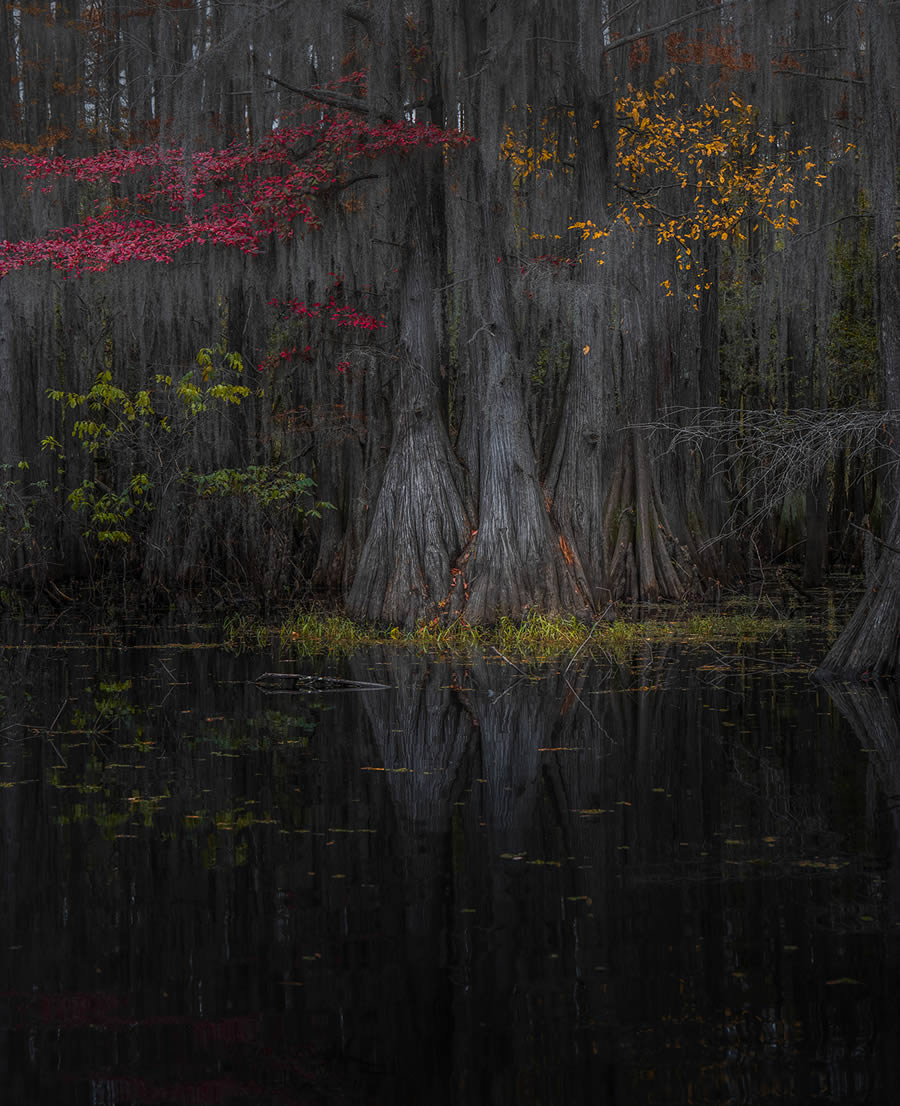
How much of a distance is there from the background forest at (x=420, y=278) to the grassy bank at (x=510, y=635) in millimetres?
296

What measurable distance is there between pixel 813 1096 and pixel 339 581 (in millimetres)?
13336

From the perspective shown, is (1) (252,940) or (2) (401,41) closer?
(1) (252,940)

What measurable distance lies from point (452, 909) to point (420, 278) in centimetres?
957

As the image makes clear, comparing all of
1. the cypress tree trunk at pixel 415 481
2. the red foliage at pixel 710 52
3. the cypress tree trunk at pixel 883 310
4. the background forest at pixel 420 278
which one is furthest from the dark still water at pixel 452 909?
the red foliage at pixel 710 52

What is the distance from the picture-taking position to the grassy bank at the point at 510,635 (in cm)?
1080

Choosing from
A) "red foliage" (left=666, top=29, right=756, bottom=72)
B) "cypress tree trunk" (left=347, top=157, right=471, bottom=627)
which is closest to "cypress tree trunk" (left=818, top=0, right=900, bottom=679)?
"red foliage" (left=666, top=29, right=756, bottom=72)

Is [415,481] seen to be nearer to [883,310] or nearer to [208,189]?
[208,189]

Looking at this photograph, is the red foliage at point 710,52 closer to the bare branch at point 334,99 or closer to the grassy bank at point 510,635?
the bare branch at point 334,99

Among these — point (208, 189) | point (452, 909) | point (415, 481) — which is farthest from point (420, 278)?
point (452, 909)

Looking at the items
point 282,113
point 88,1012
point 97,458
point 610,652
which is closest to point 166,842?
point 88,1012

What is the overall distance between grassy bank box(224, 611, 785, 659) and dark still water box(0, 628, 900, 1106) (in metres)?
3.43

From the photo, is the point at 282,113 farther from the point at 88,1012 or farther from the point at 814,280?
the point at 88,1012

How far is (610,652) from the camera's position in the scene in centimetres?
1030

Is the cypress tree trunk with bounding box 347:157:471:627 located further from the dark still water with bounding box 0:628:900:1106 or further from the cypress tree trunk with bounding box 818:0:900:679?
the dark still water with bounding box 0:628:900:1106
